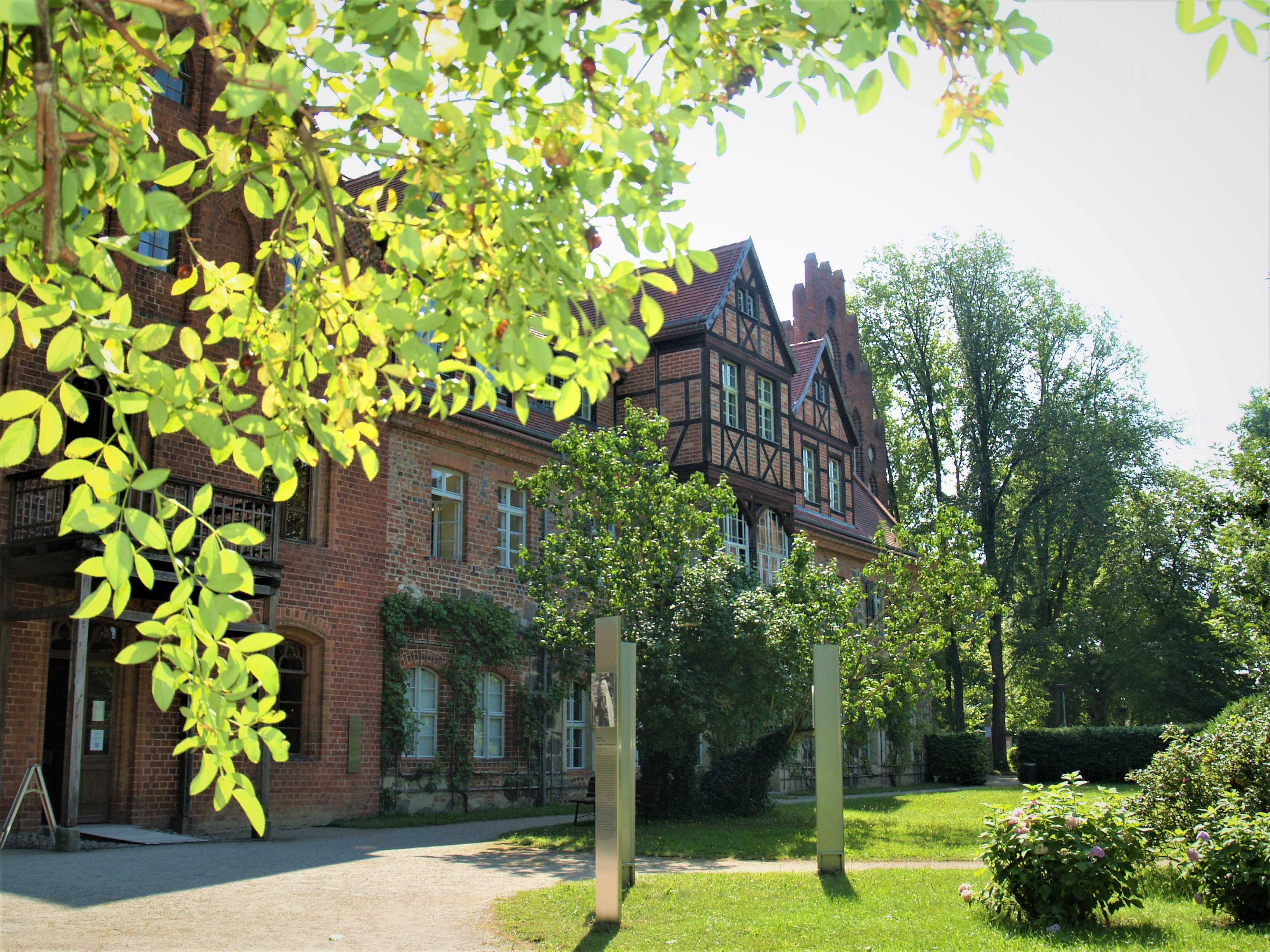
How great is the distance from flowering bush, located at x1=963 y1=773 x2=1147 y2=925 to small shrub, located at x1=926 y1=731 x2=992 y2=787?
2473cm

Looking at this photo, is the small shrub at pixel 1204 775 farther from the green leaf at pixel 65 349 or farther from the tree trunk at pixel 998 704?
the tree trunk at pixel 998 704

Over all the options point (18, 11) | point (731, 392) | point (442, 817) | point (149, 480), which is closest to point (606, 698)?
point (149, 480)

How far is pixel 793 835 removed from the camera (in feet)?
48.5

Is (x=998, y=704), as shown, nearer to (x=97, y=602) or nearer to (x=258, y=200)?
(x=258, y=200)

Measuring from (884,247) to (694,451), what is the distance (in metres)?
23.7

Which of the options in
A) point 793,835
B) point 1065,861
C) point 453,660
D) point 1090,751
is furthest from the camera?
point 1090,751

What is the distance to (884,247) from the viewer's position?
144 ft

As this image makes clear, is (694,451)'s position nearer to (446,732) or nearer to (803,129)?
(446,732)

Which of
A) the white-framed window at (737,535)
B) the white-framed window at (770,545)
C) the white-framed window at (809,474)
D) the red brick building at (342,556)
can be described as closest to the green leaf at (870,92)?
the red brick building at (342,556)

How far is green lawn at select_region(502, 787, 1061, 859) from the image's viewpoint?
42.1ft

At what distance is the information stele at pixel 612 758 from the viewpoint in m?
8.28

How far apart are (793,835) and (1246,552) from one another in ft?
42.0

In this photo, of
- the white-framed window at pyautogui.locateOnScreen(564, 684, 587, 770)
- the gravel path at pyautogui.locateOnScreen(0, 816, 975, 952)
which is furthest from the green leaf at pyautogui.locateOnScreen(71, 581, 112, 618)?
the white-framed window at pyautogui.locateOnScreen(564, 684, 587, 770)

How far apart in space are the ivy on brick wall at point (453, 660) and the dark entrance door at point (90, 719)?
13.7 feet
